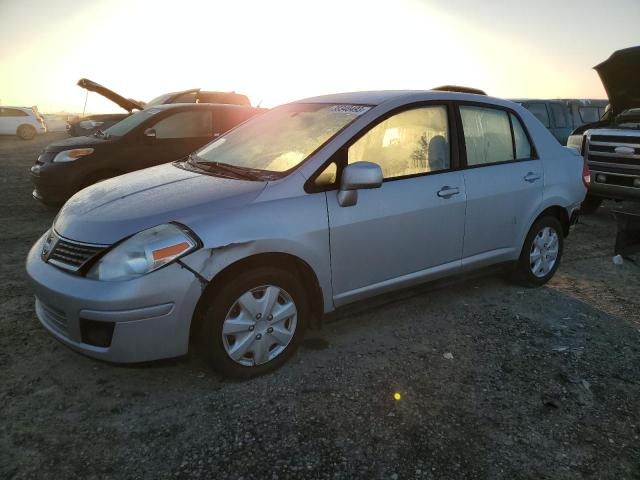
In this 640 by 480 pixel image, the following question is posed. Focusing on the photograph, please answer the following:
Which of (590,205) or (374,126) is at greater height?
(374,126)

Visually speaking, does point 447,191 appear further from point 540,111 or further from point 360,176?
point 540,111

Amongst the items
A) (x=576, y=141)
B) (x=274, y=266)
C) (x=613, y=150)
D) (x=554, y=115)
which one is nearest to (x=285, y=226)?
(x=274, y=266)

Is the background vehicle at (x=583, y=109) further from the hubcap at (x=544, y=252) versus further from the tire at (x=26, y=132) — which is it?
the tire at (x=26, y=132)

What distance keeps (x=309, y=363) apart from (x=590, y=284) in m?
3.14

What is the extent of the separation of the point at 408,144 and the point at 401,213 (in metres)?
0.53

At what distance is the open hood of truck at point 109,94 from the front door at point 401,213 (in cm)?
942

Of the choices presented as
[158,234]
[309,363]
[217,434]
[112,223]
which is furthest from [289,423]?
[112,223]

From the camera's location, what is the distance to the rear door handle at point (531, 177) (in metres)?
4.06

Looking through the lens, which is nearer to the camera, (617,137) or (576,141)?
(617,137)

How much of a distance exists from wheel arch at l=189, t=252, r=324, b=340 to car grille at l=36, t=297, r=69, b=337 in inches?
27.3

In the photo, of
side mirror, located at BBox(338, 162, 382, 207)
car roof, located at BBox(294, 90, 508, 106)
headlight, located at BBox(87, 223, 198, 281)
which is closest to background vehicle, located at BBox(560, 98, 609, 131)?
car roof, located at BBox(294, 90, 508, 106)

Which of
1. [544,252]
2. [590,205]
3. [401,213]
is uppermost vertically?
[401,213]

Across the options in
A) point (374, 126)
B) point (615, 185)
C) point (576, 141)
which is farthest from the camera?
point (576, 141)

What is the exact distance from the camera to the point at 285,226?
111 inches
